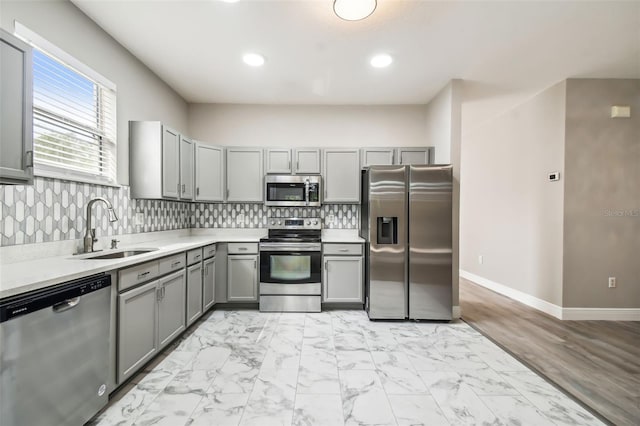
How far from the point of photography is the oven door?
346cm

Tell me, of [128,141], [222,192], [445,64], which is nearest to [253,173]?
[222,192]

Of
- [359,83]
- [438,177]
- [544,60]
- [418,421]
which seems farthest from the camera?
[359,83]

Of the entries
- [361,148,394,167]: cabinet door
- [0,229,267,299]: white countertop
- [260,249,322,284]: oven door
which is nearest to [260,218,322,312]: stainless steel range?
[260,249,322,284]: oven door

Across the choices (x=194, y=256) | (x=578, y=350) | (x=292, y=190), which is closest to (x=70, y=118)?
(x=194, y=256)

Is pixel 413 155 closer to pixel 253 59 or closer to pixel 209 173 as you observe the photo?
pixel 253 59

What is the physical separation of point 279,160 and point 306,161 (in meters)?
0.39

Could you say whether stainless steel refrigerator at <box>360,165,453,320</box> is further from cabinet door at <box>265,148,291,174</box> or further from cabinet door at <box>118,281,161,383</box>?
cabinet door at <box>118,281,161,383</box>

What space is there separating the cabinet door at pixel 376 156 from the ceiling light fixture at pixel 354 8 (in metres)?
1.87

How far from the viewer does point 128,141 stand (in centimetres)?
279

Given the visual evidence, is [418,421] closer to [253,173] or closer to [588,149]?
[253,173]

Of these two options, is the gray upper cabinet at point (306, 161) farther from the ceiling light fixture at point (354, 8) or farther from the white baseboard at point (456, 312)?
the white baseboard at point (456, 312)

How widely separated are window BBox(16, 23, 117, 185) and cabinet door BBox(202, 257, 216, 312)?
4.29ft

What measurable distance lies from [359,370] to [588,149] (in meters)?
3.74

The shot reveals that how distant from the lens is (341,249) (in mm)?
3492
